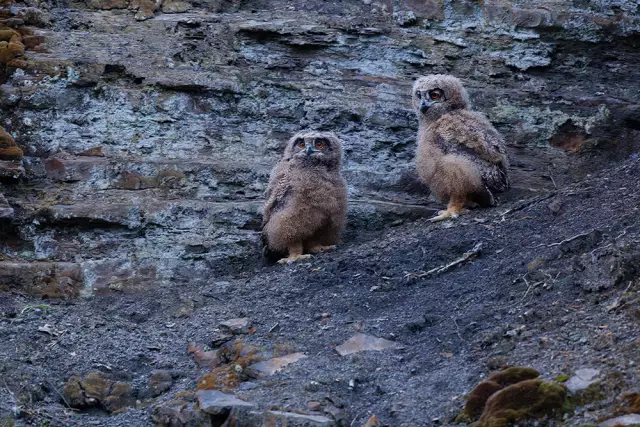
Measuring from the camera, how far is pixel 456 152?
912 cm

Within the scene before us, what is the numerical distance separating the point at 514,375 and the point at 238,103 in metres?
5.83

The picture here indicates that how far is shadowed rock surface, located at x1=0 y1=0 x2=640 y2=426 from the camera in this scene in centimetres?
602

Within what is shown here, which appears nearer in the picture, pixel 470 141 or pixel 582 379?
pixel 582 379

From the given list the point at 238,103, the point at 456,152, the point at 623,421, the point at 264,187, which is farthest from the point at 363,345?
the point at 238,103

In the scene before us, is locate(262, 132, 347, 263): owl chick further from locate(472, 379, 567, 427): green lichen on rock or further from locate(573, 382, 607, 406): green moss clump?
locate(573, 382, 607, 406): green moss clump

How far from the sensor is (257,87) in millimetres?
10250

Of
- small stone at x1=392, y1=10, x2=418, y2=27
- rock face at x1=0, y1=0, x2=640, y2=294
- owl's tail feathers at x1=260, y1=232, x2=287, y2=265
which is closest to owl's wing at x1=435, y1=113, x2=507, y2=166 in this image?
rock face at x1=0, y1=0, x2=640, y2=294

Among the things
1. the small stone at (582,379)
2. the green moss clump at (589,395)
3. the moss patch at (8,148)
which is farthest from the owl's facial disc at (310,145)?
the green moss clump at (589,395)

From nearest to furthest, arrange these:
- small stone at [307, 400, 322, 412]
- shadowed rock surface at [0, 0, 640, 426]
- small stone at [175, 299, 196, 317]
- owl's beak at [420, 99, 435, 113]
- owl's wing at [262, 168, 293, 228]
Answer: small stone at [307, 400, 322, 412] < shadowed rock surface at [0, 0, 640, 426] < small stone at [175, 299, 196, 317] < owl's wing at [262, 168, 293, 228] < owl's beak at [420, 99, 435, 113]

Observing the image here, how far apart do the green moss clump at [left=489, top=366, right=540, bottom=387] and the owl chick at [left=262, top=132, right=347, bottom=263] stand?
391cm

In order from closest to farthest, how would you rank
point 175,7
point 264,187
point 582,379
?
point 582,379, point 264,187, point 175,7

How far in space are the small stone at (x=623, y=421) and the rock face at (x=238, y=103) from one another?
519 centimetres

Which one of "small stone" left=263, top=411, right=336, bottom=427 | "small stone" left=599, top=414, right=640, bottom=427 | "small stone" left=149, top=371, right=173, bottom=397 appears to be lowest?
"small stone" left=149, top=371, right=173, bottom=397

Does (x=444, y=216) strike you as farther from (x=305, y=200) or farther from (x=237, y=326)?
(x=237, y=326)
